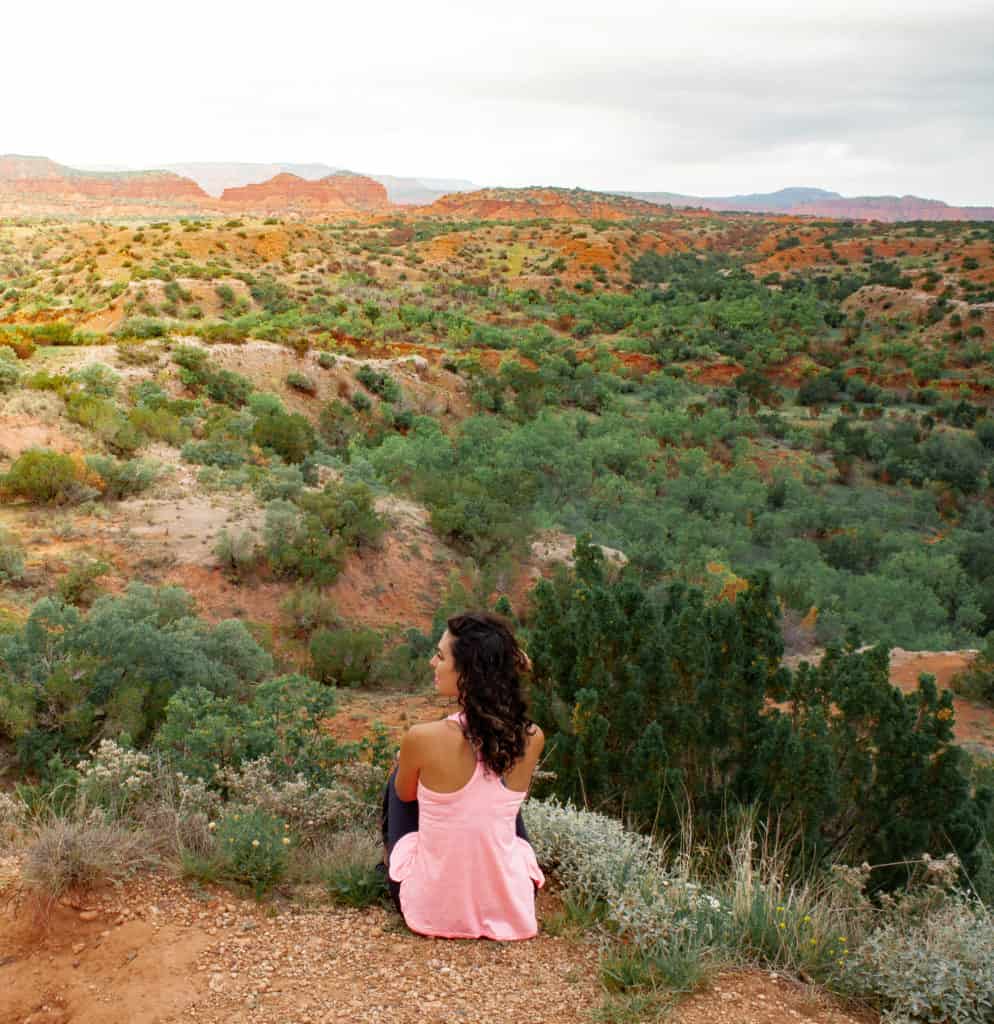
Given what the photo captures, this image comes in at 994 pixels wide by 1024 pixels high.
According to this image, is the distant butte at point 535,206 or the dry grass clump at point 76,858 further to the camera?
the distant butte at point 535,206

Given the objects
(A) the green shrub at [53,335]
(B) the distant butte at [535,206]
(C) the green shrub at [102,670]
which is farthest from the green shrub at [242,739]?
(B) the distant butte at [535,206]

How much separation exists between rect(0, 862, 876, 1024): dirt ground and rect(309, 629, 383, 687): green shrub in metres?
5.27

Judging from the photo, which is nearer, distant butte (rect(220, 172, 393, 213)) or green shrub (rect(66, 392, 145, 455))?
green shrub (rect(66, 392, 145, 455))

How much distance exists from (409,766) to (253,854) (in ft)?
2.96

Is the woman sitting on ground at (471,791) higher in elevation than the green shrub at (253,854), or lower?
higher

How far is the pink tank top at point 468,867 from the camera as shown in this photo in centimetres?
288

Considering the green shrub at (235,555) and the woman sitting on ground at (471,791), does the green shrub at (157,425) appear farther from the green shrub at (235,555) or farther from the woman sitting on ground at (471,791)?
the woman sitting on ground at (471,791)

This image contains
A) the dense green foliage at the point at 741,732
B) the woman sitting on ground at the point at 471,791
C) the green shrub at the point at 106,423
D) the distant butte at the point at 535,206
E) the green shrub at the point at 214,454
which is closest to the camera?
the woman sitting on ground at the point at 471,791

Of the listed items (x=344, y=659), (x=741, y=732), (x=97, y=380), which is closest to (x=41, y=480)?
(x=97, y=380)

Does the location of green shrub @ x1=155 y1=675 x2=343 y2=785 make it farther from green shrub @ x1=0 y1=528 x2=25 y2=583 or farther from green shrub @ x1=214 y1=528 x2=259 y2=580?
green shrub @ x1=214 y1=528 x2=259 y2=580

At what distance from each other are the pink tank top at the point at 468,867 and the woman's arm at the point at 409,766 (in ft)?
0.19

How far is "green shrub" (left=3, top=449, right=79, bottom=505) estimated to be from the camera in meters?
10.4

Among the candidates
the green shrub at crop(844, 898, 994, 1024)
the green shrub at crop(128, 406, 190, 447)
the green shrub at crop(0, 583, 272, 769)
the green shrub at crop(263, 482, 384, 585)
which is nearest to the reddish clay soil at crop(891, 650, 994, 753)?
the green shrub at crop(844, 898, 994, 1024)

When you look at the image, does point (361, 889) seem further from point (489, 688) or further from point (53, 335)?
point (53, 335)
